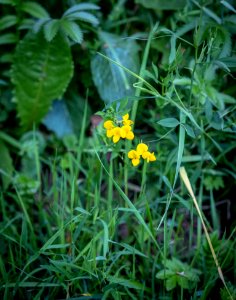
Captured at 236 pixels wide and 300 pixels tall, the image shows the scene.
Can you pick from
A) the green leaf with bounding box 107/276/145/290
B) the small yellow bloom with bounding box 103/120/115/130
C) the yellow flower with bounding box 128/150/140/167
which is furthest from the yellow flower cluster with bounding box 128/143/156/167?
the green leaf with bounding box 107/276/145/290

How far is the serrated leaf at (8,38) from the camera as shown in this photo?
186 cm

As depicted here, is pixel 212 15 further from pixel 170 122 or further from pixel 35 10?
pixel 35 10

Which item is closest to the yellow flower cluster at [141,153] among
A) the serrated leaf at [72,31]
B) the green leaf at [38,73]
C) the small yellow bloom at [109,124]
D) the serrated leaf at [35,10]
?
the small yellow bloom at [109,124]

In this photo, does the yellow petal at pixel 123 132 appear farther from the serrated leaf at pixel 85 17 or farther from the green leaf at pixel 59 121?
the green leaf at pixel 59 121

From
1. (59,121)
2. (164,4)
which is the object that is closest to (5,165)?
(59,121)

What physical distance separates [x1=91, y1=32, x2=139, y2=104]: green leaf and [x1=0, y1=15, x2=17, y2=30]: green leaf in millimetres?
408

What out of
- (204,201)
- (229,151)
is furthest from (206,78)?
(204,201)

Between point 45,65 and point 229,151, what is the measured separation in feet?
3.10

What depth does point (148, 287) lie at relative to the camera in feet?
4.67

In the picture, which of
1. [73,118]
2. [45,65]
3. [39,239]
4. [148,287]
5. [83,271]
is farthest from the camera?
[73,118]

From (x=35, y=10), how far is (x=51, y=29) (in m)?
0.27

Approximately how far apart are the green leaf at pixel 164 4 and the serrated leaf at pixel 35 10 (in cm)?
46

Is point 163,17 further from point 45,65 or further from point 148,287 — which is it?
point 148,287

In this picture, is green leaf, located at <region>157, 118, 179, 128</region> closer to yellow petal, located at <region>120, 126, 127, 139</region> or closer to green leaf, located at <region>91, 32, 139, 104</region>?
yellow petal, located at <region>120, 126, 127, 139</region>
